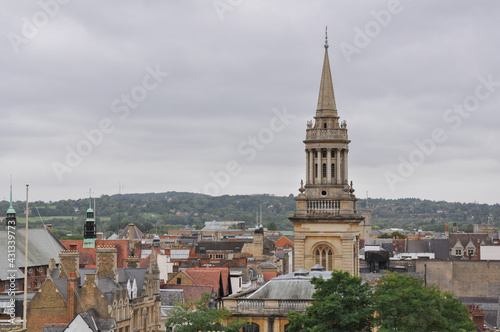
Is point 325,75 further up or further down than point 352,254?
further up

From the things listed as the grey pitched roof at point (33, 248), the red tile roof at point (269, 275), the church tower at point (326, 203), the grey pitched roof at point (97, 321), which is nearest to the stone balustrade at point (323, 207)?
the church tower at point (326, 203)

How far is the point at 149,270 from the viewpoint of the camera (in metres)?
75.8

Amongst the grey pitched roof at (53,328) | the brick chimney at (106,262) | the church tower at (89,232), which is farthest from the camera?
the church tower at (89,232)

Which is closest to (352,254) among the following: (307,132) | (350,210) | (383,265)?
(350,210)

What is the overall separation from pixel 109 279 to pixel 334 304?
20190mm

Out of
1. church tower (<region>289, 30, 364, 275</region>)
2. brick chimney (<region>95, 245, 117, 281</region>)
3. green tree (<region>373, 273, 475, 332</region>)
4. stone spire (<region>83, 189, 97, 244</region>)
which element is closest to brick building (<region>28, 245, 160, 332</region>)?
brick chimney (<region>95, 245, 117, 281</region>)

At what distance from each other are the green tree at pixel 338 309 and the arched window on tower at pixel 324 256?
1985 centimetres

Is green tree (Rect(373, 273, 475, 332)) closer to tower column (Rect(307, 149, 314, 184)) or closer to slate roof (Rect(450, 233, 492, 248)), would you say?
tower column (Rect(307, 149, 314, 184))

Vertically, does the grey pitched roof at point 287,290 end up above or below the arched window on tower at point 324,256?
below

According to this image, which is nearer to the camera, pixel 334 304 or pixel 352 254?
pixel 334 304

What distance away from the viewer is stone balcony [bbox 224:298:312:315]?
61938 millimetres

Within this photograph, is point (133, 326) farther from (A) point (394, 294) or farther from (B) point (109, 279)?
(A) point (394, 294)

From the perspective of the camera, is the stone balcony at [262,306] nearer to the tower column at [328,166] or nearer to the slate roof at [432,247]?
the tower column at [328,166]

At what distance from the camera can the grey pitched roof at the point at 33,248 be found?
307 feet
